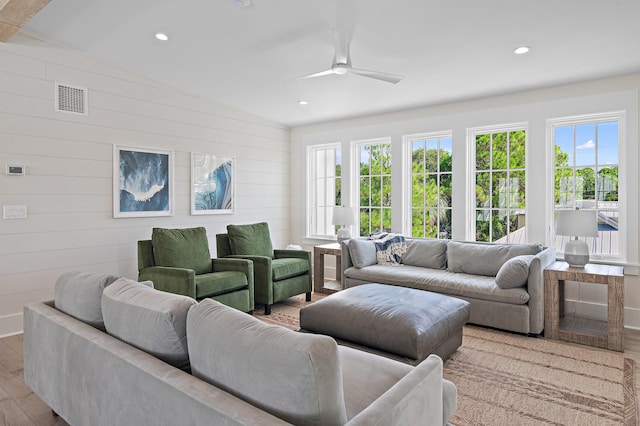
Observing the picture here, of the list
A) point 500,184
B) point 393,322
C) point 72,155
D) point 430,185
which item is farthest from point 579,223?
point 72,155

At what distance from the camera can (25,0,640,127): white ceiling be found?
9.83ft

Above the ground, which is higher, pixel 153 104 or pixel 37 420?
pixel 153 104

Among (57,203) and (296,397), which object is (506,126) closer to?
(296,397)

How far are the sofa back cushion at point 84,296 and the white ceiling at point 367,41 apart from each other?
233 cm

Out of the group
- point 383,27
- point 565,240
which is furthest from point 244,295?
point 565,240

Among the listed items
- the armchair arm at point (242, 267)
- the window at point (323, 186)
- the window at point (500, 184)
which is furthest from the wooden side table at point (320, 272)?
the window at point (500, 184)

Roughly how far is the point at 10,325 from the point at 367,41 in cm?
426

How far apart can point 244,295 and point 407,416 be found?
3.08 metres

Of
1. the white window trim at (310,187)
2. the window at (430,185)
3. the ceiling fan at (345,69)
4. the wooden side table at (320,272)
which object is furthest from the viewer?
the white window trim at (310,187)

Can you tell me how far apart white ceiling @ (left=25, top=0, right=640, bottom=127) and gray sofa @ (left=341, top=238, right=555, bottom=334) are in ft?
5.93

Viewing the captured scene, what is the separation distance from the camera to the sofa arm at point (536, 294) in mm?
3547

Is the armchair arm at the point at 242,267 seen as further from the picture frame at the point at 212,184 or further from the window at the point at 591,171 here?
the window at the point at 591,171

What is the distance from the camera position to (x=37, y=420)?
2270 mm

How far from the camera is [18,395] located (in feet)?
8.33
